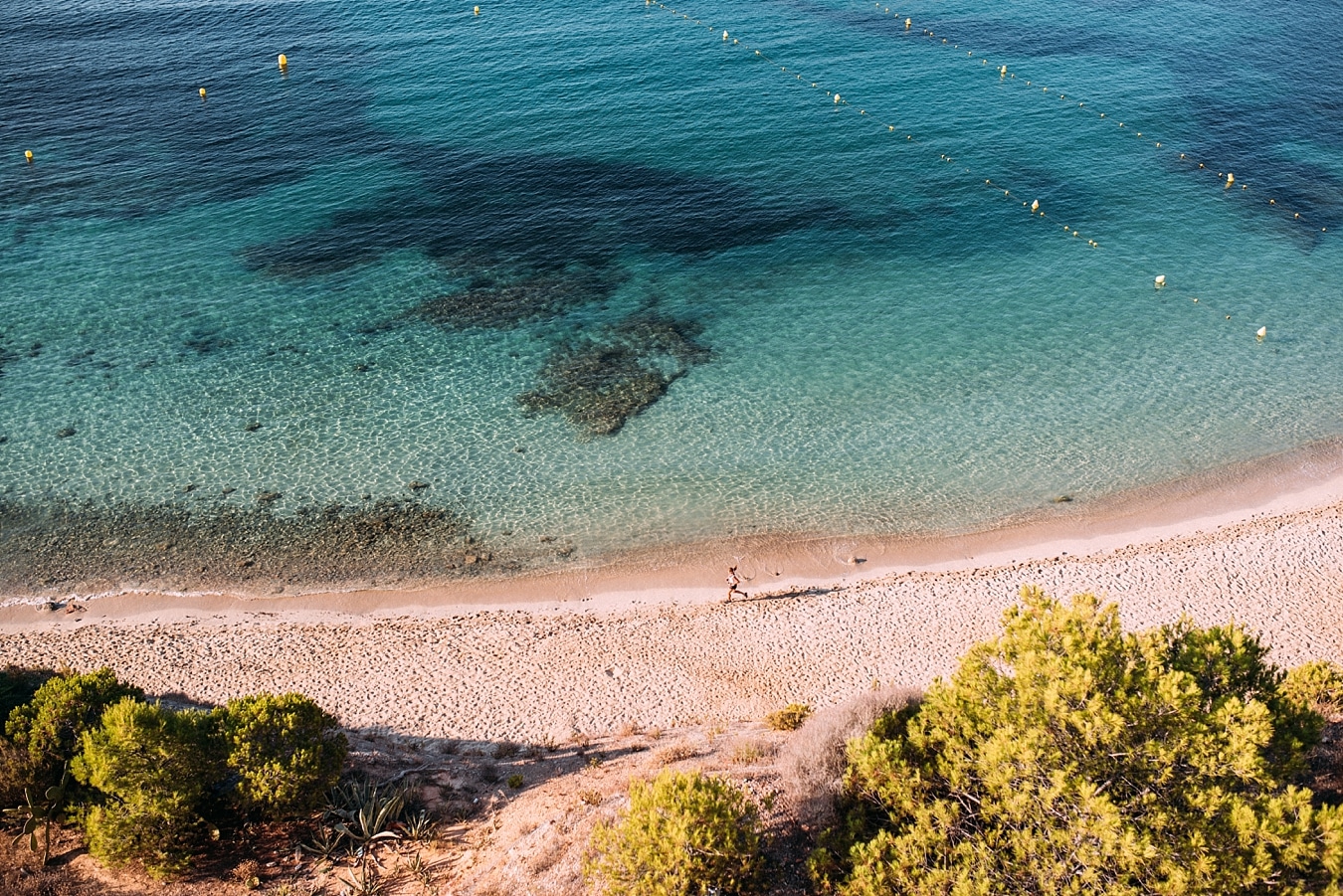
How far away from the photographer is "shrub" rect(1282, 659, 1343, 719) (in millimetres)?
20219

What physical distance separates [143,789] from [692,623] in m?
15.1

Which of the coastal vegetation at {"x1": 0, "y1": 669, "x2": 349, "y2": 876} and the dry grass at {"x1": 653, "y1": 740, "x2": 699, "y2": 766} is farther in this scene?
the dry grass at {"x1": 653, "y1": 740, "x2": 699, "y2": 766}

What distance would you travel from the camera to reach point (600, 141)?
194 feet

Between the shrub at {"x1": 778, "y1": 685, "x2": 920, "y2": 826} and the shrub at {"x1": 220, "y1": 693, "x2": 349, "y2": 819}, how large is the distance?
9.68 meters

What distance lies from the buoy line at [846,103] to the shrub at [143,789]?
48.7 m

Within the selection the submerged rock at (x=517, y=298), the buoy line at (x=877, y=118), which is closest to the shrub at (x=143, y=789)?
the submerged rock at (x=517, y=298)

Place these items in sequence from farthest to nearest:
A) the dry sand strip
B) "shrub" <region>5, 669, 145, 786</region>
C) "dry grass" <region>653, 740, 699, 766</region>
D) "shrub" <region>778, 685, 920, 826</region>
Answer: the dry sand strip
"dry grass" <region>653, 740, 699, 766</region>
"shrub" <region>5, 669, 145, 786</region>
"shrub" <region>778, 685, 920, 826</region>

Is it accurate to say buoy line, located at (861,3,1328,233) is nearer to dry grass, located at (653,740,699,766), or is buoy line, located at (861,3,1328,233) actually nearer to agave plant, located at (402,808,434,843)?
dry grass, located at (653,740,699,766)

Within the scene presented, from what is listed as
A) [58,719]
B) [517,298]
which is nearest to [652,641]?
[58,719]

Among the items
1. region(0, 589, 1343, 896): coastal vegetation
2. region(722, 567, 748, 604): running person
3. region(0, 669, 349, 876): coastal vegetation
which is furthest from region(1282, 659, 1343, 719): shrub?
region(0, 669, 349, 876): coastal vegetation

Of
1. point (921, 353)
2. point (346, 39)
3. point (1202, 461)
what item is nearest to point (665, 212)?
point (921, 353)

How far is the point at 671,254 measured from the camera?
1919 inches

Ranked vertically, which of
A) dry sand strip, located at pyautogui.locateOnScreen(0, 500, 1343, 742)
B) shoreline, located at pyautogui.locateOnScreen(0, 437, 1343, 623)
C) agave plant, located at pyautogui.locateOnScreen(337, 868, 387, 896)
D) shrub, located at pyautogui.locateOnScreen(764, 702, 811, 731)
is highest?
agave plant, located at pyautogui.locateOnScreen(337, 868, 387, 896)

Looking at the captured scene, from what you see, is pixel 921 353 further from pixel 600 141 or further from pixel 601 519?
pixel 600 141
